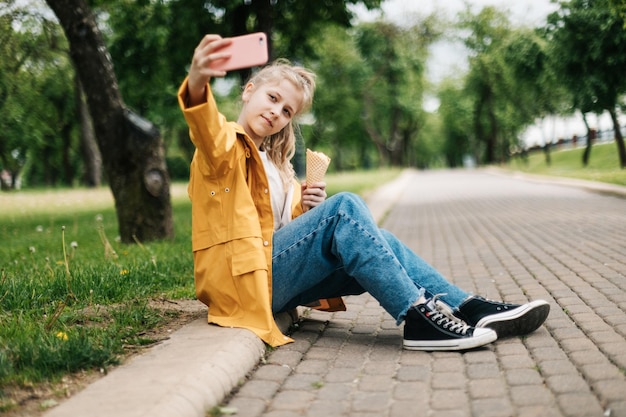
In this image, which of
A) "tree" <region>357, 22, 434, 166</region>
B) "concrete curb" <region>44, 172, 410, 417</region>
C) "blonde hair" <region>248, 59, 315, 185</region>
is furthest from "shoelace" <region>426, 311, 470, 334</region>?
"tree" <region>357, 22, 434, 166</region>

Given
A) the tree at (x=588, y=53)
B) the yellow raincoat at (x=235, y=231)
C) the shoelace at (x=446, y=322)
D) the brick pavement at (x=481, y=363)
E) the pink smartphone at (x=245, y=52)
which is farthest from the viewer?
the tree at (x=588, y=53)

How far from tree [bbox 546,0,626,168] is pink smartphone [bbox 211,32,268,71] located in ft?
53.6

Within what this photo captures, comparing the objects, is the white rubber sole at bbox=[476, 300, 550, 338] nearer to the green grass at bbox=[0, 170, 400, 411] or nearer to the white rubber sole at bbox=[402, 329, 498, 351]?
the white rubber sole at bbox=[402, 329, 498, 351]

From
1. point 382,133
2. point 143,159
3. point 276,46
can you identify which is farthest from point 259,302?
point 382,133

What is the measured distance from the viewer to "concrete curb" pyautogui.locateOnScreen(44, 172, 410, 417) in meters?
2.32

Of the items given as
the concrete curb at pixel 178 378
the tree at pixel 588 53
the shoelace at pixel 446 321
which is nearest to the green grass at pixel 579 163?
the tree at pixel 588 53

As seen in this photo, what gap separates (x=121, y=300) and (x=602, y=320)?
9.76 ft

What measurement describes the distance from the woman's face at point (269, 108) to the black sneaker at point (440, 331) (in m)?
1.24

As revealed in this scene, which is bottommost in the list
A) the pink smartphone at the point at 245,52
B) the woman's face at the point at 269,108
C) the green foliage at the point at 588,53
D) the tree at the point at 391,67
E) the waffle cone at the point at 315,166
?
the waffle cone at the point at 315,166

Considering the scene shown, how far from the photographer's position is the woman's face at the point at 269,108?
354cm

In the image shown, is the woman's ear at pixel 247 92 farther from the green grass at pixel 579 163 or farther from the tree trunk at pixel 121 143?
the green grass at pixel 579 163

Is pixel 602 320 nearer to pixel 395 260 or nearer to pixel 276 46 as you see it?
pixel 395 260

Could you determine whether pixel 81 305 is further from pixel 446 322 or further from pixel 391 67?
pixel 391 67

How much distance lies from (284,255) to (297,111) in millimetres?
873
